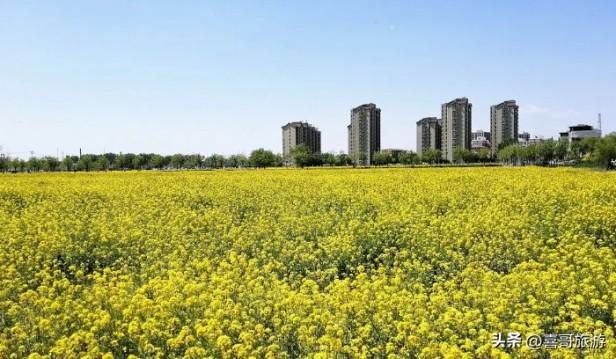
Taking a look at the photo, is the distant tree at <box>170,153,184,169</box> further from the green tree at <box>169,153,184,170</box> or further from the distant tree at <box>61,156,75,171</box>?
the distant tree at <box>61,156,75,171</box>

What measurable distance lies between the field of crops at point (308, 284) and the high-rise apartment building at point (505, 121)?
155 metres

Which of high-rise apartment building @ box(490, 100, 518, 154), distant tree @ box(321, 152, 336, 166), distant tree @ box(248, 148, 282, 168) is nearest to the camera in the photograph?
distant tree @ box(248, 148, 282, 168)

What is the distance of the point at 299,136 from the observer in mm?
158250

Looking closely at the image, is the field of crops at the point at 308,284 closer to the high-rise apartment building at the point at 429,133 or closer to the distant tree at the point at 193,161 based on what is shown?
the distant tree at the point at 193,161

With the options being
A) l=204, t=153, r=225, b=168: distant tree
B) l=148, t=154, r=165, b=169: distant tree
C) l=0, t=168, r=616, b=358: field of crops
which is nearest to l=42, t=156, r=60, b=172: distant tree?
l=148, t=154, r=165, b=169: distant tree

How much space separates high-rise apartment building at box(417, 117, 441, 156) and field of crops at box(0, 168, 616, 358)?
14487 centimetres

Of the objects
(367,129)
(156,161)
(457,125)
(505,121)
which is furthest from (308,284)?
(505,121)

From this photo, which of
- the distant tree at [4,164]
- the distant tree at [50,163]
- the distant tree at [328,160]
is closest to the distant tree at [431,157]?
the distant tree at [328,160]

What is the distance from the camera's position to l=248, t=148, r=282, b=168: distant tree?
346ft

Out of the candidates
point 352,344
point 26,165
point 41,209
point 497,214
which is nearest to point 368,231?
point 497,214

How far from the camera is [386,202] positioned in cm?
1622

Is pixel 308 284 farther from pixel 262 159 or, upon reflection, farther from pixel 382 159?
pixel 382 159

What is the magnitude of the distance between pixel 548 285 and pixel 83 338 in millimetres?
5173

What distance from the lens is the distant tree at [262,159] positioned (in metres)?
105
